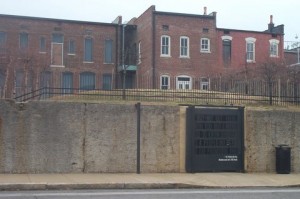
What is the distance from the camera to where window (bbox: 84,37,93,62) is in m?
42.7

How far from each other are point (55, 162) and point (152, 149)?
326cm

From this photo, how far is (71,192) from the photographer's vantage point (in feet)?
41.2

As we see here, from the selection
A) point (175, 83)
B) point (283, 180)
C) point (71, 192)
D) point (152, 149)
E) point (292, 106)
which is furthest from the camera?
point (175, 83)

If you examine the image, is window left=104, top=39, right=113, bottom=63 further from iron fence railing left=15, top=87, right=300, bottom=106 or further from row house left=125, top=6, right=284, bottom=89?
iron fence railing left=15, top=87, right=300, bottom=106

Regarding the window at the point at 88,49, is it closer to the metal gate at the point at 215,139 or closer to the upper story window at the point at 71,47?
the upper story window at the point at 71,47

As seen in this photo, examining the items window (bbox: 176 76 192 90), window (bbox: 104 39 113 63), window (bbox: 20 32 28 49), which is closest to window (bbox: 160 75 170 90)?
window (bbox: 176 76 192 90)

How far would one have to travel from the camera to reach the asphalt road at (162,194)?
1180 centimetres

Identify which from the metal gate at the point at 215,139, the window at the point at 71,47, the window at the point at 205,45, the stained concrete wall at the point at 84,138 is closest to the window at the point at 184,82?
the window at the point at 205,45

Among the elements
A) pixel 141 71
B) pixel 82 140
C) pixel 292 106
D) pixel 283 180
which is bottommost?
pixel 283 180

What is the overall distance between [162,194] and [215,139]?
5464 millimetres

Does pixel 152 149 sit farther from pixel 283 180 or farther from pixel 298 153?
pixel 298 153

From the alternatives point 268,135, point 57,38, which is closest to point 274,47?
point 57,38

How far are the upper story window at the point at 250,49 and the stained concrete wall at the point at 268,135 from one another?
2695 cm

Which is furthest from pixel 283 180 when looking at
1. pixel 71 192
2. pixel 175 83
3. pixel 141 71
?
pixel 141 71
